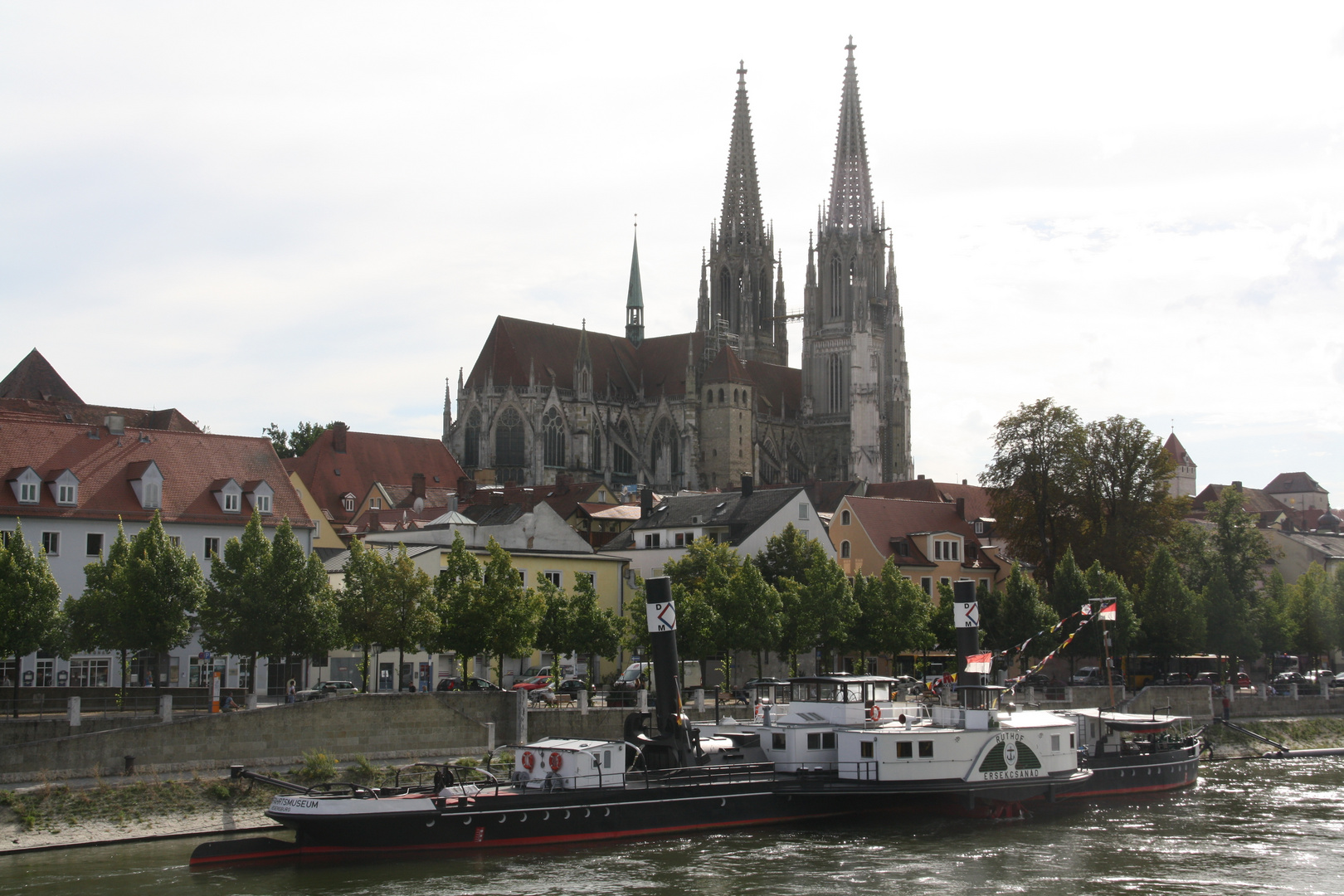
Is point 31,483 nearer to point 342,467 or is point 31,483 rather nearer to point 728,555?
point 728,555

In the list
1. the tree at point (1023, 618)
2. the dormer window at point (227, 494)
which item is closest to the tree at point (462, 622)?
the dormer window at point (227, 494)

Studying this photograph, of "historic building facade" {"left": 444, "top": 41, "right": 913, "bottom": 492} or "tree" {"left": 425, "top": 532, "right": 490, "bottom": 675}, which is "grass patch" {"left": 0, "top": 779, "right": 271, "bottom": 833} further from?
"historic building facade" {"left": 444, "top": 41, "right": 913, "bottom": 492}

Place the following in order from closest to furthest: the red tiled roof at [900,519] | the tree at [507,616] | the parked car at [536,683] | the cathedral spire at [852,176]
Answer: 1. the tree at [507,616]
2. the parked car at [536,683]
3. the red tiled roof at [900,519]
4. the cathedral spire at [852,176]

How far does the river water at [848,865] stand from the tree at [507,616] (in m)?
14.3

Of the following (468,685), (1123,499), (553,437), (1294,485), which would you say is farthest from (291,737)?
(1294,485)

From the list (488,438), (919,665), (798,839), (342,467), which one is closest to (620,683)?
(919,665)

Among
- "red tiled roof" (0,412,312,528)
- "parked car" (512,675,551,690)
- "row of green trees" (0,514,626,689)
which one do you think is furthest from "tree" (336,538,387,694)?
"parked car" (512,675,551,690)

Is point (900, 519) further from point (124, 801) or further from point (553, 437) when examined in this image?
point (553, 437)

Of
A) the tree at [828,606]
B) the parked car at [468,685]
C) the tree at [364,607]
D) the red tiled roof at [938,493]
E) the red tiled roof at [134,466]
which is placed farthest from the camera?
the red tiled roof at [938,493]

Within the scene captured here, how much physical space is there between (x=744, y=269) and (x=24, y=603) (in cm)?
12099

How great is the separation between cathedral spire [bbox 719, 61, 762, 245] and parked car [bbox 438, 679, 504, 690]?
366 ft

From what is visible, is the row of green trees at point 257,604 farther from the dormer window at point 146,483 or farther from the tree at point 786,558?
the tree at point 786,558

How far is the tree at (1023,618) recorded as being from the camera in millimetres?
61531

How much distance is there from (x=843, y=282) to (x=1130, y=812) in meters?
111
